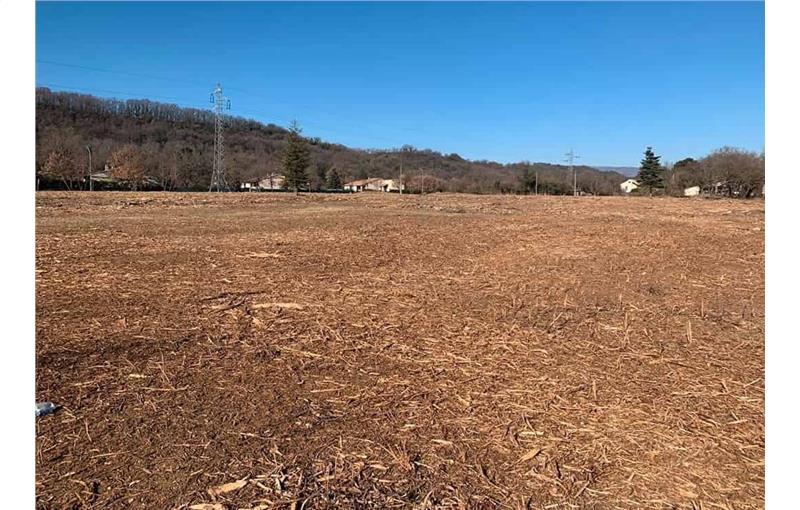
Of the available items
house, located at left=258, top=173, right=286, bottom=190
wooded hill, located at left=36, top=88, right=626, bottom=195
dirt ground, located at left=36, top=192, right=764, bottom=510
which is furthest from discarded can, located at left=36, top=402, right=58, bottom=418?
house, located at left=258, top=173, right=286, bottom=190

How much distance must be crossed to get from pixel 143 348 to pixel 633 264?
18.2 feet

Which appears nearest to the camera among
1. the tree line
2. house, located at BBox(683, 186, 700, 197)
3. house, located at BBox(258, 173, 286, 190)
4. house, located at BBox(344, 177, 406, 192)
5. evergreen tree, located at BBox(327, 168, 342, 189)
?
the tree line

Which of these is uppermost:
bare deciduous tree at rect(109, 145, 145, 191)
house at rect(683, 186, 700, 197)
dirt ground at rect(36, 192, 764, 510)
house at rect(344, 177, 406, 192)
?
house at rect(344, 177, 406, 192)

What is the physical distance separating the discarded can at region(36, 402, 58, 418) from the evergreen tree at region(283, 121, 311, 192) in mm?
34472

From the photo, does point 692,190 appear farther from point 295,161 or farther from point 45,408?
point 45,408

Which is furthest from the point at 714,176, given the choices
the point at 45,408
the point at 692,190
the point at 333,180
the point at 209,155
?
the point at 209,155

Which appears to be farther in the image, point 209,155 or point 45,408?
point 209,155

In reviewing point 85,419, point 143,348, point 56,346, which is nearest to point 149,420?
point 85,419

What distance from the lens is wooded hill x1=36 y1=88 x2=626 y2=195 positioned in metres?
51.7

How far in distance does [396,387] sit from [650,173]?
5220cm

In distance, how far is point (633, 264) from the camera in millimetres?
6219

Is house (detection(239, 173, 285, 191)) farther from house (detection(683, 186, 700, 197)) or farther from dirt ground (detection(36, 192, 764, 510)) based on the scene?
dirt ground (detection(36, 192, 764, 510))

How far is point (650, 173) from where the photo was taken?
48.0m
